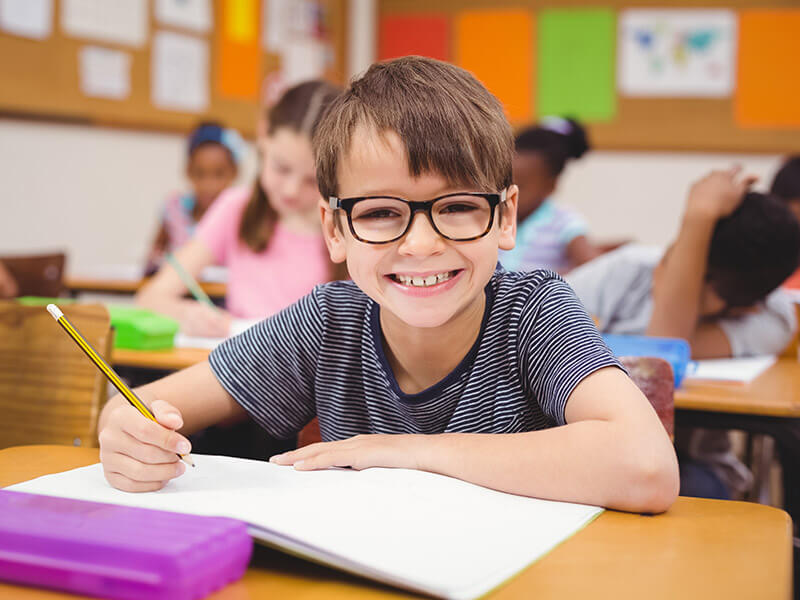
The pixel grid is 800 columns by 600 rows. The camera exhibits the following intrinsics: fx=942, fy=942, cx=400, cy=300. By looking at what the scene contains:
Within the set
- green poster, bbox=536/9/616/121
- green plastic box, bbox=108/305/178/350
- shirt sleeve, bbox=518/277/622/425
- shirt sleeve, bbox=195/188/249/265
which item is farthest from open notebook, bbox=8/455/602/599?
green poster, bbox=536/9/616/121

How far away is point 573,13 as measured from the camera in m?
5.20

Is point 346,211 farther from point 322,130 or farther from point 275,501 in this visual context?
point 275,501

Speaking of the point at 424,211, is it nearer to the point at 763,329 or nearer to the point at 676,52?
the point at 763,329

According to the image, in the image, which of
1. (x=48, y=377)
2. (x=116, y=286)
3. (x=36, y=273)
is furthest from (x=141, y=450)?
(x=116, y=286)

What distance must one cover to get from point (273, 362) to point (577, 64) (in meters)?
4.40

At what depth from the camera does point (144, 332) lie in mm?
1773

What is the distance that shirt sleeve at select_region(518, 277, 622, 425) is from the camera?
0.99 meters

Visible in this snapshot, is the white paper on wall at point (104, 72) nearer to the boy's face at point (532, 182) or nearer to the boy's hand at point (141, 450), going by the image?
the boy's face at point (532, 182)

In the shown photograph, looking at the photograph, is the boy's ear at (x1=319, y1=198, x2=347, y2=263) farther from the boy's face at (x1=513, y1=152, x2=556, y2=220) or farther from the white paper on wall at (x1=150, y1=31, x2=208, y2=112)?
the white paper on wall at (x1=150, y1=31, x2=208, y2=112)

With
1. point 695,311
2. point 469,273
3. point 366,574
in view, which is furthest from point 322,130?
point 695,311

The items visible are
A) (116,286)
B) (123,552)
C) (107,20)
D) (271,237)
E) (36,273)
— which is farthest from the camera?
(107,20)

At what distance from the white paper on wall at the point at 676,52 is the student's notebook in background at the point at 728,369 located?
3.37 meters

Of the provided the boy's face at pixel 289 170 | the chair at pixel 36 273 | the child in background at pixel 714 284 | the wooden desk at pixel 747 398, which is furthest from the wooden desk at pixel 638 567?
the chair at pixel 36 273

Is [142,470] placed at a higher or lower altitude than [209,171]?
lower
